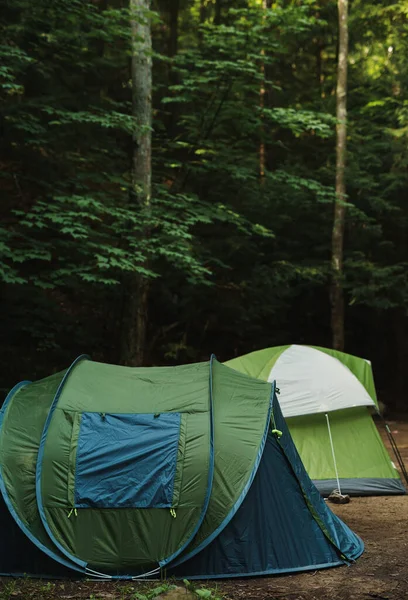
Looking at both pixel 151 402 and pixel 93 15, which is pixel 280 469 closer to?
pixel 151 402

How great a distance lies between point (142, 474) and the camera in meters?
5.24

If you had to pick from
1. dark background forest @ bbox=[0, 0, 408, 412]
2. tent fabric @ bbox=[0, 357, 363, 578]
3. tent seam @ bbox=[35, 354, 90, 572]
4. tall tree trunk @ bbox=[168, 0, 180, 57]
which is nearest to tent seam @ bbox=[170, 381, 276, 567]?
tent fabric @ bbox=[0, 357, 363, 578]

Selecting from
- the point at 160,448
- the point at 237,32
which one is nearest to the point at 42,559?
the point at 160,448

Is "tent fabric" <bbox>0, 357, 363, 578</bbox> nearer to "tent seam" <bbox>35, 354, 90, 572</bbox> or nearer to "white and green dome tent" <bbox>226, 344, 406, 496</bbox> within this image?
"tent seam" <bbox>35, 354, 90, 572</bbox>

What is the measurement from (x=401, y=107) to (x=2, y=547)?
44.4 feet

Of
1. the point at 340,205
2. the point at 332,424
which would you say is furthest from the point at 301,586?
the point at 340,205

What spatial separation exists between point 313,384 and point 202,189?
7543mm

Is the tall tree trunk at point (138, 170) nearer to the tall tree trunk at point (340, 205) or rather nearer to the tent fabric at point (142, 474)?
the tall tree trunk at point (340, 205)

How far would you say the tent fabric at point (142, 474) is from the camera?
5.11 metres

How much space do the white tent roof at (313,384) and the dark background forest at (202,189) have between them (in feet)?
→ 9.25

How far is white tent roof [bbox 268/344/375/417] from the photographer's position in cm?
834

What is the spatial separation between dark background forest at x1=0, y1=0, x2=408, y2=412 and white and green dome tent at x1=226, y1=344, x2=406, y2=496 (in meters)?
3.03

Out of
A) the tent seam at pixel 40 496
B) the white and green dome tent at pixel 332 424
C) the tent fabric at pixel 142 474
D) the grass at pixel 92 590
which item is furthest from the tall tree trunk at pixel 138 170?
the grass at pixel 92 590

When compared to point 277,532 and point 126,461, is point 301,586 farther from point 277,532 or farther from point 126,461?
point 126,461
